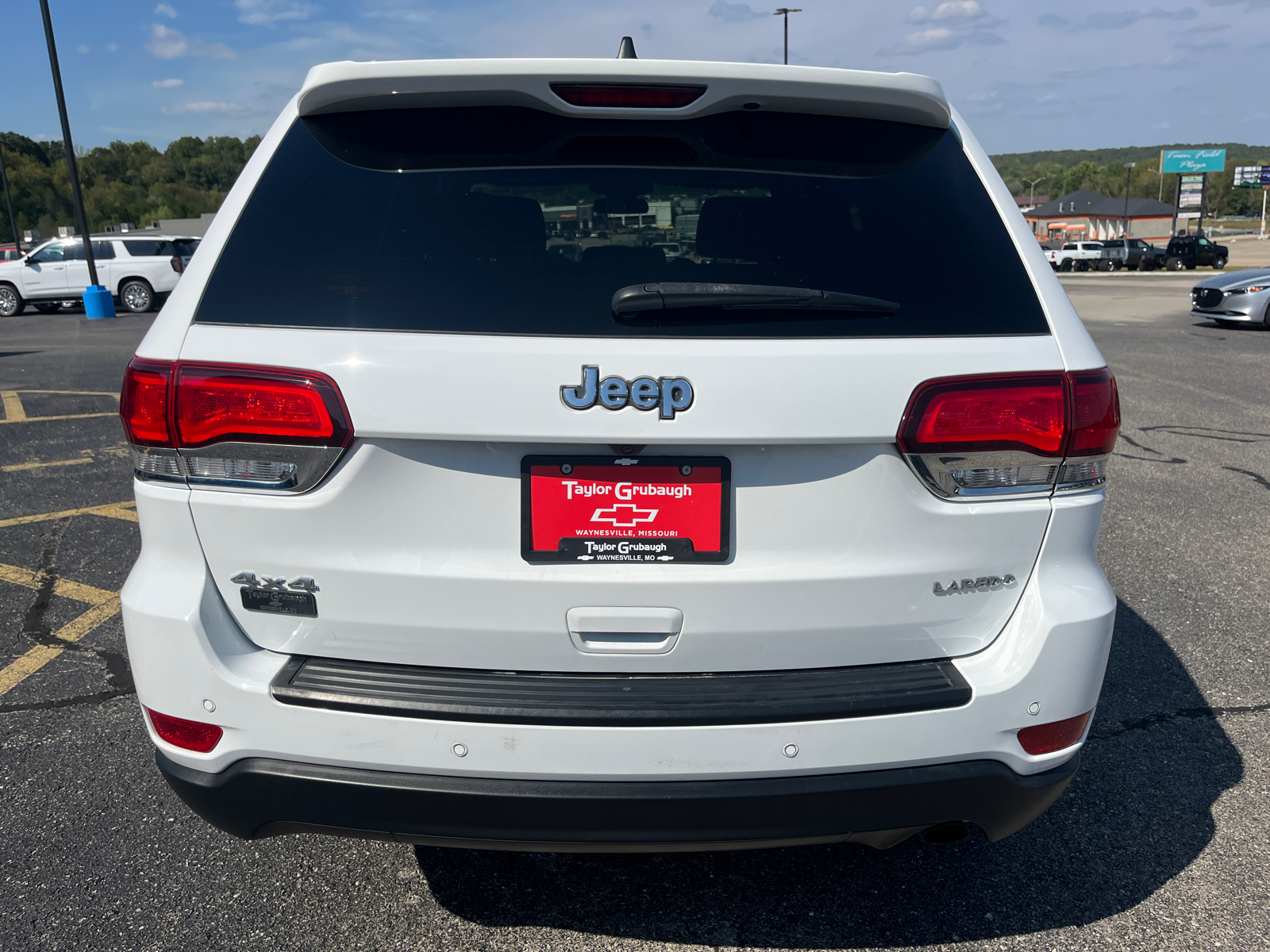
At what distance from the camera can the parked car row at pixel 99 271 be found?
22250 millimetres

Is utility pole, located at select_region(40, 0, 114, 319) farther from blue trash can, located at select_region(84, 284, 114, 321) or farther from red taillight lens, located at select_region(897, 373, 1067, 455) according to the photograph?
red taillight lens, located at select_region(897, 373, 1067, 455)

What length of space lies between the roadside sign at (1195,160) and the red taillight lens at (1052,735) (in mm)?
99630

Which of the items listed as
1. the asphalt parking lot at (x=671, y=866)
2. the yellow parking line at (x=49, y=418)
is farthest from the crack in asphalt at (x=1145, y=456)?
the yellow parking line at (x=49, y=418)

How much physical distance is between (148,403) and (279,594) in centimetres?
46

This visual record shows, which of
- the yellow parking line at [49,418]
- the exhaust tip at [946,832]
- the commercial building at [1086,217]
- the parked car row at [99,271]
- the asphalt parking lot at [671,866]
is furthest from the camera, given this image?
the commercial building at [1086,217]

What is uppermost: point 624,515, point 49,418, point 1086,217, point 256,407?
point 256,407

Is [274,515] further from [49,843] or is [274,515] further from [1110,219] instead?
[1110,219]

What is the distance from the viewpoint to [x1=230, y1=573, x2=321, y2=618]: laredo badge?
1.79 metres

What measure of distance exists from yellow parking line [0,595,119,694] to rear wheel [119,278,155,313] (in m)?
21.1

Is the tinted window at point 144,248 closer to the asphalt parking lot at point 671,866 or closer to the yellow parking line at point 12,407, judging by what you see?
the yellow parking line at point 12,407

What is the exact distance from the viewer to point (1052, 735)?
6.20 feet

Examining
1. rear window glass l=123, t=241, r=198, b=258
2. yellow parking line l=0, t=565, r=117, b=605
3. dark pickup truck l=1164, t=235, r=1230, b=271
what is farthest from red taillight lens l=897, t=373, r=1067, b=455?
dark pickup truck l=1164, t=235, r=1230, b=271

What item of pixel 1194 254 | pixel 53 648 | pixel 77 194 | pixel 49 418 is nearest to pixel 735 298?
pixel 53 648

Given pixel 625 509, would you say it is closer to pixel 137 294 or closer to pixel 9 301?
pixel 137 294
